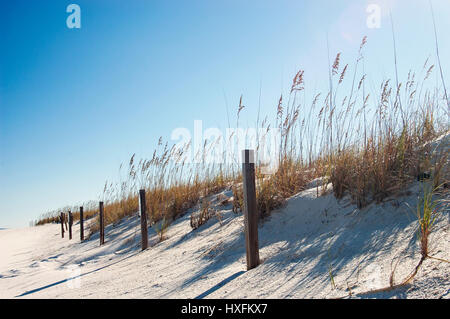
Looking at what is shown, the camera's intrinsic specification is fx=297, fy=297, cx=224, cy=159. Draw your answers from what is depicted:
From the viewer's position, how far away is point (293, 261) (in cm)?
221

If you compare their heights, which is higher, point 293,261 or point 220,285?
point 293,261

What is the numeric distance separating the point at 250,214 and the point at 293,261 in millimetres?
480

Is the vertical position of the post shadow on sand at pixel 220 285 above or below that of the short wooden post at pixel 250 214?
below

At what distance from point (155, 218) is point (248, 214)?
377 cm

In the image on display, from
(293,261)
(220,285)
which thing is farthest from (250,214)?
(220,285)

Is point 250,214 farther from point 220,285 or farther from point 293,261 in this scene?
point 220,285

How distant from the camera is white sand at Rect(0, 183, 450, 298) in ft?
5.38

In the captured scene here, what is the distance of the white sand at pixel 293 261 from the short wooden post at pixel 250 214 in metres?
0.10

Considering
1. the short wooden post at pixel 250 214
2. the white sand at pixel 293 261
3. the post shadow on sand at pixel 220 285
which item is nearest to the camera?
the white sand at pixel 293 261

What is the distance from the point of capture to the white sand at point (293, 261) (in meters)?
1.64

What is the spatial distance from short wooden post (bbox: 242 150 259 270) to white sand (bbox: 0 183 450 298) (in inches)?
4.1

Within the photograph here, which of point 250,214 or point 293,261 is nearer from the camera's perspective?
point 293,261
